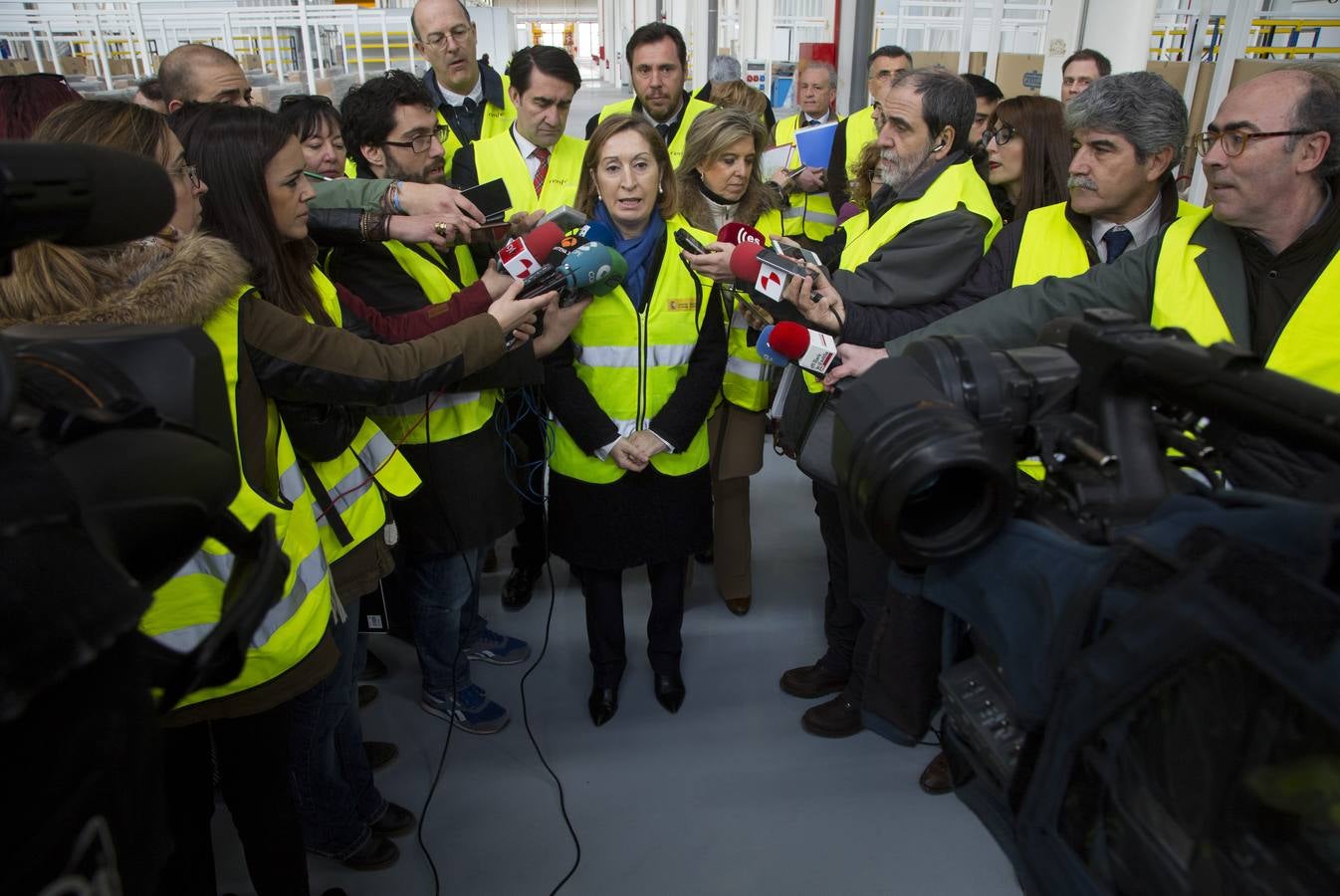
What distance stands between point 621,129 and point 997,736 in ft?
5.66

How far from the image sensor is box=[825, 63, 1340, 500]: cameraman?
51.9 inches

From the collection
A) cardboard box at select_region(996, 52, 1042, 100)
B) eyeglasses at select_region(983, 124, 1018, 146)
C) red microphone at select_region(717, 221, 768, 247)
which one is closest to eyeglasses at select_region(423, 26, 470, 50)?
red microphone at select_region(717, 221, 768, 247)

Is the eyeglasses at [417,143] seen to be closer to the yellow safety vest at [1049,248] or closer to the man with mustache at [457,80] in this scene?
the man with mustache at [457,80]

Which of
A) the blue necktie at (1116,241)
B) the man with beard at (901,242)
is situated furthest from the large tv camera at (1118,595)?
the blue necktie at (1116,241)

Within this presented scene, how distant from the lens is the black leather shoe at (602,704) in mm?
2154

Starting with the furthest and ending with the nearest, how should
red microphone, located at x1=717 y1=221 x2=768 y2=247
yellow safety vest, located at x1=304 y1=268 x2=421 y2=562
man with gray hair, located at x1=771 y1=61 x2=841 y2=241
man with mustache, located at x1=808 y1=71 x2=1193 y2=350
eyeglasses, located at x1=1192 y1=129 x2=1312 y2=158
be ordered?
1. man with gray hair, located at x1=771 y1=61 x2=841 y2=241
2. red microphone, located at x1=717 y1=221 x2=768 y2=247
3. man with mustache, located at x1=808 y1=71 x2=1193 y2=350
4. yellow safety vest, located at x1=304 y1=268 x2=421 y2=562
5. eyeglasses, located at x1=1192 y1=129 x2=1312 y2=158

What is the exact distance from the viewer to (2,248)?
1.83ft

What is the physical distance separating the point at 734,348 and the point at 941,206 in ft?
2.26

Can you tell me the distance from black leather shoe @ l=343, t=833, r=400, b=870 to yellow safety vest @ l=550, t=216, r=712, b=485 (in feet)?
2.97

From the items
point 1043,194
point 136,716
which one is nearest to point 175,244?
point 136,716

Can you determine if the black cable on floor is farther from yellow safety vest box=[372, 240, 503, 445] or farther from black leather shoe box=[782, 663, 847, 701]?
yellow safety vest box=[372, 240, 503, 445]

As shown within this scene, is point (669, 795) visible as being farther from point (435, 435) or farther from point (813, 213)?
point (813, 213)

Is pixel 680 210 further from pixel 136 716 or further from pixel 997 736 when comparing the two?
pixel 136 716

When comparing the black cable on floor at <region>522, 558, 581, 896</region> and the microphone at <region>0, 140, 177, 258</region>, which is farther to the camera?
the black cable on floor at <region>522, 558, 581, 896</region>
